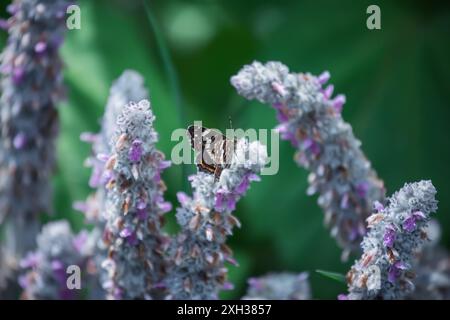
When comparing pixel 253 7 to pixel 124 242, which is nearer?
pixel 124 242

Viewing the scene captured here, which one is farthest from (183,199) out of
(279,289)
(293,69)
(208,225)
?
(293,69)

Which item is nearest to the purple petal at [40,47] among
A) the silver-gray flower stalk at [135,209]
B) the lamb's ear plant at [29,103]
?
the lamb's ear plant at [29,103]

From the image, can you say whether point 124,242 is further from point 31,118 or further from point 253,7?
point 253,7

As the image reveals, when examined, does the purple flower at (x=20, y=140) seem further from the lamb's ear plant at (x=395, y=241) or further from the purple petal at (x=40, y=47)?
the lamb's ear plant at (x=395, y=241)

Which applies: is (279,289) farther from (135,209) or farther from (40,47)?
(40,47)

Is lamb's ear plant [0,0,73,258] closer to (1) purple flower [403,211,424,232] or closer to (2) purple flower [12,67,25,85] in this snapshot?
(2) purple flower [12,67,25,85]
